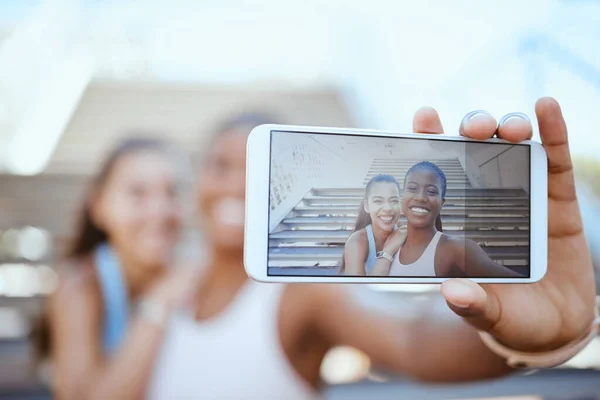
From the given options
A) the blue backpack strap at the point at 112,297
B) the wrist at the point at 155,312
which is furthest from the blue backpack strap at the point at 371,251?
the blue backpack strap at the point at 112,297

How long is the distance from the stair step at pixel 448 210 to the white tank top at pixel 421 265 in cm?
5

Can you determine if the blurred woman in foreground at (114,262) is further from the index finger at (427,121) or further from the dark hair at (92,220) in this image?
the index finger at (427,121)

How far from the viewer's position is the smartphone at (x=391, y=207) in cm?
63

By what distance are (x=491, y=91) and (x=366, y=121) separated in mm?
685

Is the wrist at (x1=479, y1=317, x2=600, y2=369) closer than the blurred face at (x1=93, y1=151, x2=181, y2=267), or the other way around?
the wrist at (x1=479, y1=317, x2=600, y2=369)

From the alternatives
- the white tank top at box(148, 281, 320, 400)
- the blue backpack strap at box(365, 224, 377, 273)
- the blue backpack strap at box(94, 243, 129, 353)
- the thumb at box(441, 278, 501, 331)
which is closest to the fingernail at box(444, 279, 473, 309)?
the thumb at box(441, 278, 501, 331)

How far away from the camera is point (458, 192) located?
26.5 inches

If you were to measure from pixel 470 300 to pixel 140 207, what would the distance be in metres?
1.30

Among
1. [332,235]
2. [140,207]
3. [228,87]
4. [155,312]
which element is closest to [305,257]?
[332,235]

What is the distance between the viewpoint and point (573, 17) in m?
1.88

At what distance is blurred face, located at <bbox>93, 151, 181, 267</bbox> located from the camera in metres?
1.63

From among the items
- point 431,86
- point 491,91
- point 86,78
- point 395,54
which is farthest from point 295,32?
point 86,78

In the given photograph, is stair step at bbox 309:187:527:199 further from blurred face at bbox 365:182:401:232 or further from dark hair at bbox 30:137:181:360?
dark hair at bbox 30:137:181:360

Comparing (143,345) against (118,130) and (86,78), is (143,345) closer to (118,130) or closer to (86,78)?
(118,130)
